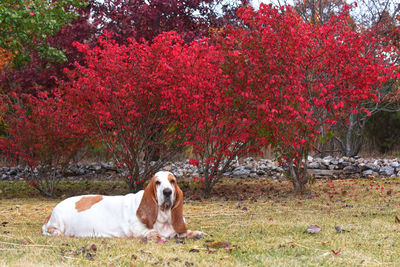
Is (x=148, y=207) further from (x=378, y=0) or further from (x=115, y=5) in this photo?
(x=378, y=0)

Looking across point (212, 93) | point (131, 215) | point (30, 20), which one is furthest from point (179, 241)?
point (30, 20)

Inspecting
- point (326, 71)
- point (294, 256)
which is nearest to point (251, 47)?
point (326, 71)

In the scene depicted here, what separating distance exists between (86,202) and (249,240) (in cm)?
170

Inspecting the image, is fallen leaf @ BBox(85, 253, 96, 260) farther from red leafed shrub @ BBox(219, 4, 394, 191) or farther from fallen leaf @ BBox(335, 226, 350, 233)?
red leafed shrub @ BBox(219, 4, 394, 191)

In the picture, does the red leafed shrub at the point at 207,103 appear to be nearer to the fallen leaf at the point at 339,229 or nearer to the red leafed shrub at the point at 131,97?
the red leafed shrub at the point at 131,97

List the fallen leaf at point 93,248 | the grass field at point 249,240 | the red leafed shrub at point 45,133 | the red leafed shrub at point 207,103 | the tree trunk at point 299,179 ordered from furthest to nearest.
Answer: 1. the red leafed shrub at point 45,133
2. the tree trunk at point 299,179
3. the red leafed shrub at point 207,103
4. the fallen leaf at point 93,248
5. the grass field at point 249,240

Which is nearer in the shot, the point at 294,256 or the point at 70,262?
the point at 70,262

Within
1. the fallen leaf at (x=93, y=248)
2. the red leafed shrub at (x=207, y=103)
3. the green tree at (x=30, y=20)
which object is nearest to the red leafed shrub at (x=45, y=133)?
the green tree at (x=30, y=20)

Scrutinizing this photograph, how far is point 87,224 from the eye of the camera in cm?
431

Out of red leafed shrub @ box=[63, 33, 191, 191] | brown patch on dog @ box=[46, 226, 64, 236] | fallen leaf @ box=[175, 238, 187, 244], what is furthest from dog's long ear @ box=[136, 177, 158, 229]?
red leafed shrub @ box=[63, 33, 191, 191]

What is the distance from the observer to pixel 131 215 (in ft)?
13.9

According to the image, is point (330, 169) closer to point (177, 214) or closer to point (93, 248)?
point (177, 214)

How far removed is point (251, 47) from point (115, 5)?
6786 mm

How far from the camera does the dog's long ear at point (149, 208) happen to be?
4.07m
